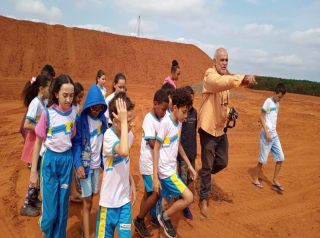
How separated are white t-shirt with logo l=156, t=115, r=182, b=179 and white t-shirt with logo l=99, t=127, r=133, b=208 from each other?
643mm

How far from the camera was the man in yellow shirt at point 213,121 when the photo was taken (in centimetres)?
421

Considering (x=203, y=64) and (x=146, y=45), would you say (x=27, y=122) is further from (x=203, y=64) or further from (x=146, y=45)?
(x=203, y=64)

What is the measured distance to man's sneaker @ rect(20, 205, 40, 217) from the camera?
4191 mm

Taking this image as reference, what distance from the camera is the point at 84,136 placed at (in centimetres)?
324

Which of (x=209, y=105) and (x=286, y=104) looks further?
(x=286, y=104)

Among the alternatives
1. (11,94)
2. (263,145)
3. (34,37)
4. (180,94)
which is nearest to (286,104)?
(263,145)

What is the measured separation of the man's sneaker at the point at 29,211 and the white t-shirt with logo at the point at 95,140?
5.00ft

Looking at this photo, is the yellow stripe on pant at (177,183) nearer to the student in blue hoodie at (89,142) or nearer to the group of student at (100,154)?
the group of student at (100,154)

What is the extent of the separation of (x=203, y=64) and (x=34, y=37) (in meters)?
Result: 20.0

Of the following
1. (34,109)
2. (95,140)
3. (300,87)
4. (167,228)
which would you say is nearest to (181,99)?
(95,140)

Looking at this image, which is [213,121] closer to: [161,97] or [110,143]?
[161,97]

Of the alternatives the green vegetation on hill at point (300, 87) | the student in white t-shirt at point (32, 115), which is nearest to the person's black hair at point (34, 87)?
the student in white t-shirt at point (32, 115)

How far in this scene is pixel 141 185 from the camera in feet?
18.2

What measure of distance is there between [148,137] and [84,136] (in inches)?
28.7
